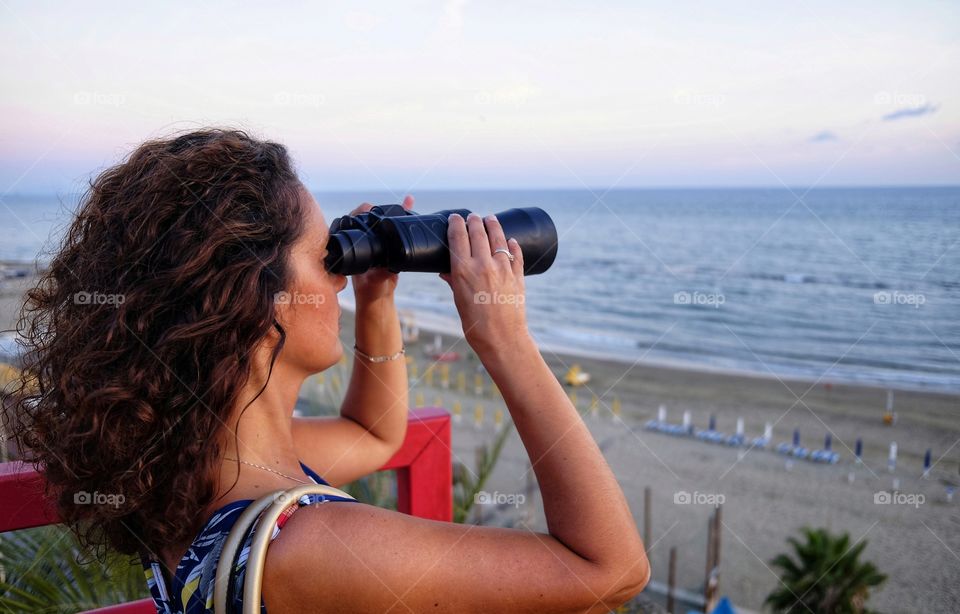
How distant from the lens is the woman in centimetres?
80

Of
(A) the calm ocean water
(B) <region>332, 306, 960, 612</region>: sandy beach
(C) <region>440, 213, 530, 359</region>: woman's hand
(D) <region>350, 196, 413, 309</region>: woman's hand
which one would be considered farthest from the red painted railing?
(B) <region>332, 306, 960, 612</region>: sandy beach

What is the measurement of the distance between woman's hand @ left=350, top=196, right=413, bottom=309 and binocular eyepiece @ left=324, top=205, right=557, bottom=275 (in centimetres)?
6

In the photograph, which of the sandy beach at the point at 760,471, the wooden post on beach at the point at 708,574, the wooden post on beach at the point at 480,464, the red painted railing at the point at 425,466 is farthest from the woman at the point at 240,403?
the wooden post on beach at the point at 708,574

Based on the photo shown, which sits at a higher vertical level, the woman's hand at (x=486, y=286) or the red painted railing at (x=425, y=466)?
the woman's hand at (x=486, y=286)

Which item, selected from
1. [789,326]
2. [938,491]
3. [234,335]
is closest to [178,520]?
[234,335]

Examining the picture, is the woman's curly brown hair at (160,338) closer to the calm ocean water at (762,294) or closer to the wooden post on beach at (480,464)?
the calm ocean water at (762,294)

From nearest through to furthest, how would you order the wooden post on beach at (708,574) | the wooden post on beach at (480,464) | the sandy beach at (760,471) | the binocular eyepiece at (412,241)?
1. the binocular eyepiece at (412,241)
2. the wooden post on beach at (480,464)
3. the wooden post on beach at (708,574)
4. the sandy beach at (760,471)

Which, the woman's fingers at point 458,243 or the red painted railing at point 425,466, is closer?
the woman's fingers at point 458,243

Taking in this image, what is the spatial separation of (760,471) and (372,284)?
390 inches

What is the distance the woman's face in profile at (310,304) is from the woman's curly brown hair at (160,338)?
0.03 meters

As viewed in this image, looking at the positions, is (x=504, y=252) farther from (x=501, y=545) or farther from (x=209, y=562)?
(x=209, y=562)

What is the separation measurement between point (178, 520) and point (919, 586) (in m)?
8.27

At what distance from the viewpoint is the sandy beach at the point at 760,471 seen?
738 centimetres

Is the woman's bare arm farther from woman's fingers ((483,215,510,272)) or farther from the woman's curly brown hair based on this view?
the woman's curly brown hair
